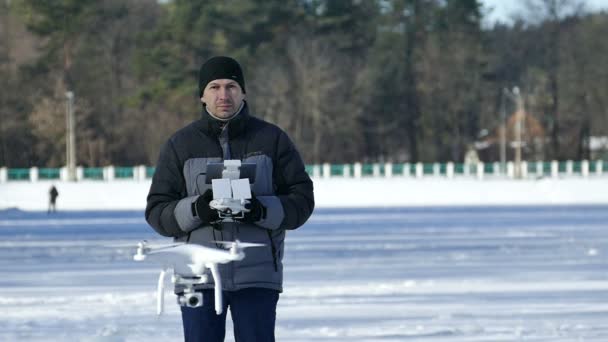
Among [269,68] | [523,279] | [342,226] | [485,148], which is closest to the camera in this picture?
[523,279]

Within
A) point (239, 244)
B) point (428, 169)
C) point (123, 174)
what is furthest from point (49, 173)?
point (239, 244)

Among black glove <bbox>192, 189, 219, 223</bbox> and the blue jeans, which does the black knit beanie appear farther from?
the blue jeans

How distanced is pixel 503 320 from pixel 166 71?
8316cm

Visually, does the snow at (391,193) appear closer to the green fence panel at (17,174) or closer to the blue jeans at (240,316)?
the green fence panel at (17,174)

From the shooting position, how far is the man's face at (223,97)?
5887mm

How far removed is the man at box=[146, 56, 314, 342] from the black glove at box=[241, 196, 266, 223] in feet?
0.28

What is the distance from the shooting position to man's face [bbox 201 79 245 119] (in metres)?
5.89

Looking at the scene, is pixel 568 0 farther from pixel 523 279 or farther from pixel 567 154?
pixel 523 279

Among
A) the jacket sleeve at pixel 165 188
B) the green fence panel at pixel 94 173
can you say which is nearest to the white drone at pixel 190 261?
the jacket sleeve at pixel 165 188

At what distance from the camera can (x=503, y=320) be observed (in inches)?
464

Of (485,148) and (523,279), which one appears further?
(485,148)

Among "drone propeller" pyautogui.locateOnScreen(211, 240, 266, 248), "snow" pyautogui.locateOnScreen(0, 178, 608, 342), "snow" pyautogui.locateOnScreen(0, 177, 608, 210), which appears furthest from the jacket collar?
"snow" pyautogui.locateOnScreen(0, 177, 608, 210)

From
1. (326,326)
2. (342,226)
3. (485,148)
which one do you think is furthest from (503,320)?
(485,148)

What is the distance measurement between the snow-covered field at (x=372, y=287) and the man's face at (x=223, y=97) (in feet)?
15.5
